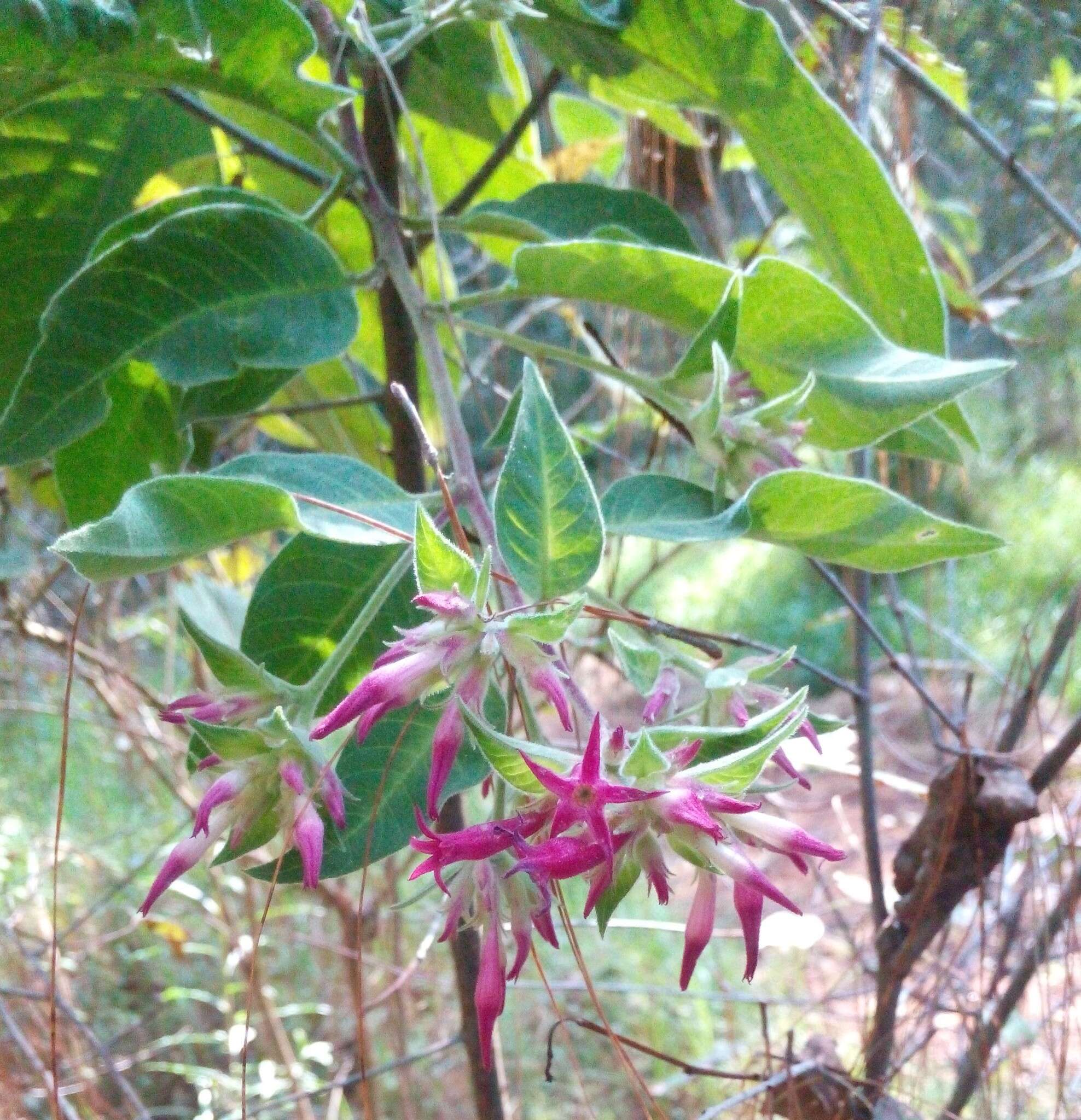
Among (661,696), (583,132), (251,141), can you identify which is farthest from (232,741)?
(583,132)

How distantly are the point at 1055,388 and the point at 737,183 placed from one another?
2.62 feet

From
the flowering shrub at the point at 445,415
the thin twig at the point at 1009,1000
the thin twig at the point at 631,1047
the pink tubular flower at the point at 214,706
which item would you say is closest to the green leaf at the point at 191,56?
the flowering shrub at the point at 445,415

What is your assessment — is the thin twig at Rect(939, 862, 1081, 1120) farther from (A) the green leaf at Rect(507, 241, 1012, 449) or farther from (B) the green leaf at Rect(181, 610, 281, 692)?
(B) the green leaf at Rect(181, 610, 281, 692)

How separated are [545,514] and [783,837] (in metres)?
0.10

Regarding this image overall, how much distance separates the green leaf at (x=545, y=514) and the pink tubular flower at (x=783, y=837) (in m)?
0.07

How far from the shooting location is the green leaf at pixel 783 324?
0.34 m

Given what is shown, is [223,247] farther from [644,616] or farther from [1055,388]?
[1055,388]

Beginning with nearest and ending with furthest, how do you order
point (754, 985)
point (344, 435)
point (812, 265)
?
point (344, 435), point (812, 265), point (754, 985)

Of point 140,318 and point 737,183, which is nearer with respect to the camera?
point 140,318

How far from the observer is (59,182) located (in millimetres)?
438

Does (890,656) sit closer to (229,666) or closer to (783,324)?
(783,324)

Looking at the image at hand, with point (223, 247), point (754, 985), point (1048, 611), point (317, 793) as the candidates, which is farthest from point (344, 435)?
point (754, 985)

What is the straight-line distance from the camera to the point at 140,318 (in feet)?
1.21

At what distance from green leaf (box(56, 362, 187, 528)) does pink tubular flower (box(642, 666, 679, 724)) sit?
237 millimetres
